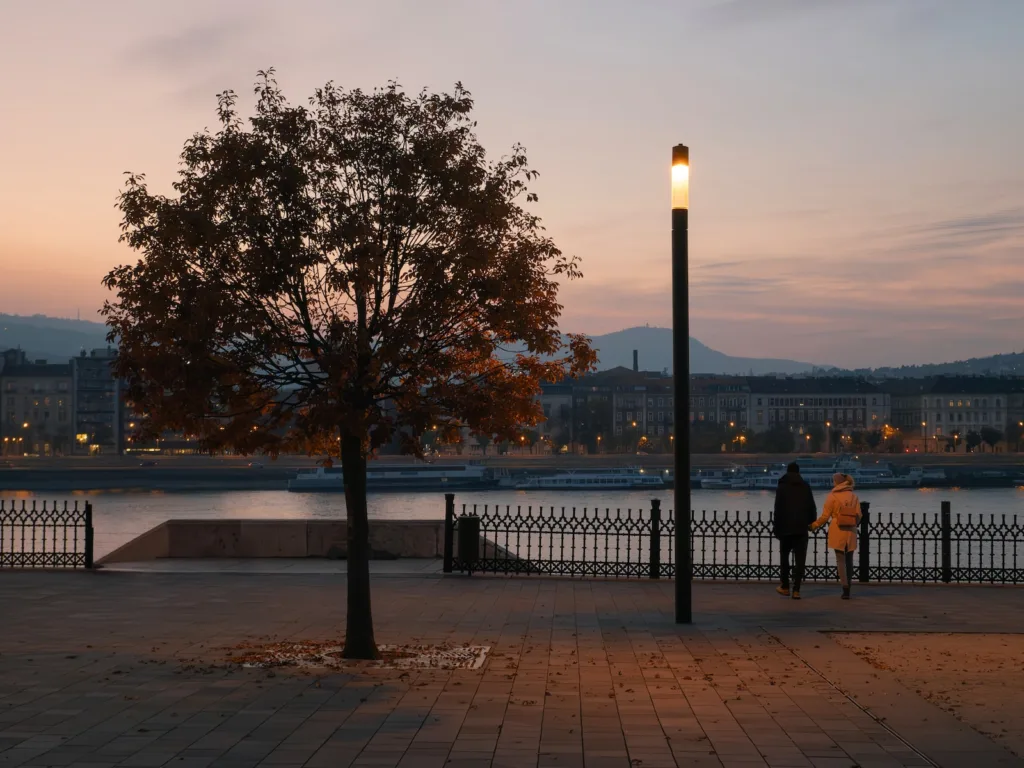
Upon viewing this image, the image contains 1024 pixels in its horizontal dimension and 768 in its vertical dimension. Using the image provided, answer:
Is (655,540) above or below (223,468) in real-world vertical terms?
above

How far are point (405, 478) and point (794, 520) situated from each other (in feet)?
282

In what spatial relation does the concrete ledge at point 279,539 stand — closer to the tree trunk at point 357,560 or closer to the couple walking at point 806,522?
the couple walking at point 806,522

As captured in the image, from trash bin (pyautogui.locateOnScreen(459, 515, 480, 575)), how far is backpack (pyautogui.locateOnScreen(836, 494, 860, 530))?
5.46m

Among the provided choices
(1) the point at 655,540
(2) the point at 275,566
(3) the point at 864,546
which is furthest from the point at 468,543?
(3) the point at 864,546

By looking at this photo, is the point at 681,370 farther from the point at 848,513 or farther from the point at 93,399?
the point at 93,399

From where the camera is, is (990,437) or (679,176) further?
(990,437)

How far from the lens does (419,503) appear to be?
265ft

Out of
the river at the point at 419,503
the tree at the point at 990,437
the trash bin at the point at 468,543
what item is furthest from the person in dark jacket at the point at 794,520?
the tree at the point at 990,437

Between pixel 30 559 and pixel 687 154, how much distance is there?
13391 millimetres

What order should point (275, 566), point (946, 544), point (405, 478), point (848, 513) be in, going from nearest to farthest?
point (848, 513) < point (946, 544) < point (275, 566) < point (405, 478)

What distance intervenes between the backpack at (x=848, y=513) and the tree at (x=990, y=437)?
567ft

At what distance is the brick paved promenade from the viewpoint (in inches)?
316

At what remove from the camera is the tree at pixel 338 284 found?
36.5 feet

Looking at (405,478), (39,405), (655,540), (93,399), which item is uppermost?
(93,399)
